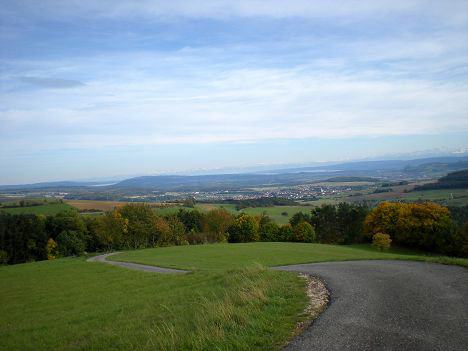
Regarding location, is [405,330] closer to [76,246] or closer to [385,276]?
[385,276]

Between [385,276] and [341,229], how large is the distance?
236ft

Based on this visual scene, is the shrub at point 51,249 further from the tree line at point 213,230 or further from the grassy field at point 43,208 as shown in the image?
the grassy field at point 43,208

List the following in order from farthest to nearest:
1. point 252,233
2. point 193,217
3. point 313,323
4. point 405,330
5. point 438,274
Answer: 1. point 193,217
2. point 252,233
3. point 438,274
4. point 313,323
5. point 405,330

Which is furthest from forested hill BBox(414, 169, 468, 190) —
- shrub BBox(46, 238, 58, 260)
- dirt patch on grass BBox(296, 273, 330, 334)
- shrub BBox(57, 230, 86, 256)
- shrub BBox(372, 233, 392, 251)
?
dirt patch on grass BBox(296, 273, 330, 334)

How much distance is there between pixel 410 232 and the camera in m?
59.3

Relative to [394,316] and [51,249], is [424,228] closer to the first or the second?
[394,316]

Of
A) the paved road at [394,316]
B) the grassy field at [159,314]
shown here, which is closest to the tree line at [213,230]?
the grassy field at [159,314]

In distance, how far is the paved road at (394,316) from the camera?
789 cm

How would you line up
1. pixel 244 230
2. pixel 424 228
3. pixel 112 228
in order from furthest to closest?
pixel 244 230
pixel 112 228
pixel 424 228

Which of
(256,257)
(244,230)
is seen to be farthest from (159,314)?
(244,230)

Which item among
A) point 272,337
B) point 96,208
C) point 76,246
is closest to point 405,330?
point 272,337

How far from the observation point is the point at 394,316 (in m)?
9.48

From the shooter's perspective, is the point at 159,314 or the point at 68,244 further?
the point at 68,244

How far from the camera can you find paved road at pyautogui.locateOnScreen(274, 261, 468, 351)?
789 centimetres
